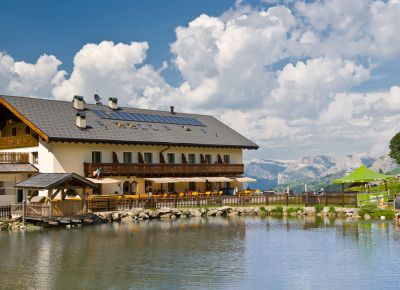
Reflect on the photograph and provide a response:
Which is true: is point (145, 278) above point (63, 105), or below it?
below

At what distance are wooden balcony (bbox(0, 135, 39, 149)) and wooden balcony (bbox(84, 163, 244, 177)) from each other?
500cm

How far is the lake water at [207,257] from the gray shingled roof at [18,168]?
41.0ft

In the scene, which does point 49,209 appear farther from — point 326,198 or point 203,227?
point 326,198

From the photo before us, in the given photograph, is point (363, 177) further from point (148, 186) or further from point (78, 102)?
point (78, 102)

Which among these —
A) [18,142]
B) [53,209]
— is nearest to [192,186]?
[18,142]

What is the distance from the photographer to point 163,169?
55.2 metres

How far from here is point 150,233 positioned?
3288 cm

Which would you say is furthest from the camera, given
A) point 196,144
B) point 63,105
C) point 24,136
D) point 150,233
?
point 196,144

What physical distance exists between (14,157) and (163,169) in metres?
14.0

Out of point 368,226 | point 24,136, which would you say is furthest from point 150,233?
point 24,136

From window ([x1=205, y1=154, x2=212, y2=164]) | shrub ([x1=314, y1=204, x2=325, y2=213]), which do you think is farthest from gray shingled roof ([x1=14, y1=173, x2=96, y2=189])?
window ([x1=205, y1=154, x2=212, y2=164])

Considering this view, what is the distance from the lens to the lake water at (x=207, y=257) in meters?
18.3

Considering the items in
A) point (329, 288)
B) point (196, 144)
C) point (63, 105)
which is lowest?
point (329, 288)

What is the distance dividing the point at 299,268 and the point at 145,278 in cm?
551
